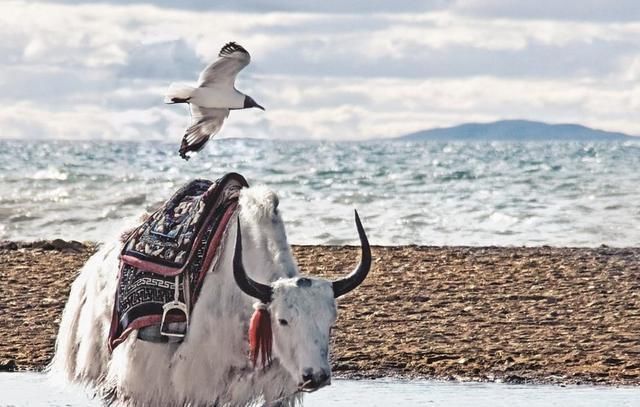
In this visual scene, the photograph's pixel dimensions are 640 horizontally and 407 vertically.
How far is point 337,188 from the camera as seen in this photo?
26500mm

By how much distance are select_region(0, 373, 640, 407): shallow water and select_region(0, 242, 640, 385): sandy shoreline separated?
0.26 m

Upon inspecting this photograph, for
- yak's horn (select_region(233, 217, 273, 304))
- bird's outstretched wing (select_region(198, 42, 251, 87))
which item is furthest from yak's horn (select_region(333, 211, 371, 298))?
bird's outstretched wing (select_region(198, 42, 251, 87))

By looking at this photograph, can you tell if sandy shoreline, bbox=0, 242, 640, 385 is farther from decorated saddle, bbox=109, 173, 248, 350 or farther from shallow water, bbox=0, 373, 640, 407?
decorated saddle, bbox=109, 173, 248, 350

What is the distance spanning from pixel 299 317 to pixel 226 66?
185 centimetres

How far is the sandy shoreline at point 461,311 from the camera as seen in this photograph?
7.95 m

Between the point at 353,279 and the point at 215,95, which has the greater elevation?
the point at 215,95

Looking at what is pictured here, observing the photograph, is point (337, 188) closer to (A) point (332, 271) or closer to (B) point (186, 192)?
(A) point (332, 271)

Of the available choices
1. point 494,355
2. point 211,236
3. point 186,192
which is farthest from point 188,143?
point 494,355

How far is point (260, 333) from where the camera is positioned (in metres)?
5.23

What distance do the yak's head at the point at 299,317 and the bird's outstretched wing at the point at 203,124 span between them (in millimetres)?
1253

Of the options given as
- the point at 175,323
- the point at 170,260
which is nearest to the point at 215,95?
the point at 170,260

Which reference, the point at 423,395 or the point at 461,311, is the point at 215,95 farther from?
the point at 461,311

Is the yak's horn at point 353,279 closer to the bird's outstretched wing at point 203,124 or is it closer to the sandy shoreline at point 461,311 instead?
the bird's outstretched wing at point 203,124

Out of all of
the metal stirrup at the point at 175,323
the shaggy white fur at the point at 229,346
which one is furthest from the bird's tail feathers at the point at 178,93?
the metal stirrup at the point at 175,323
